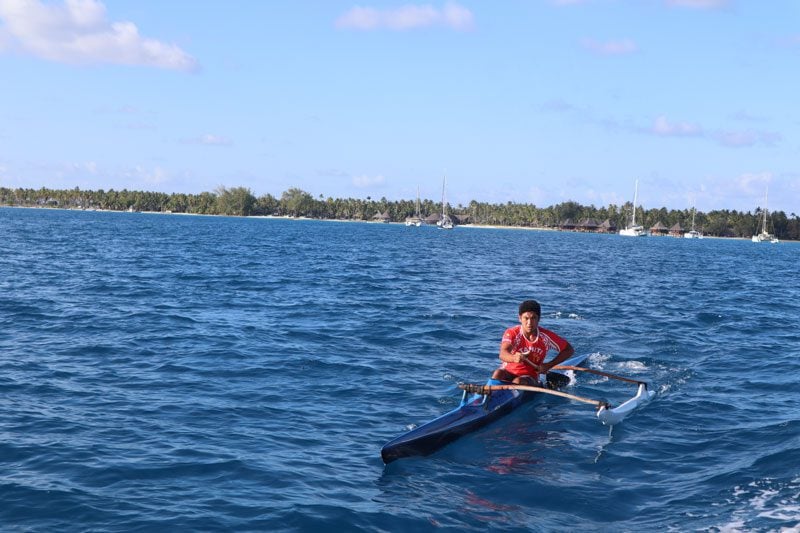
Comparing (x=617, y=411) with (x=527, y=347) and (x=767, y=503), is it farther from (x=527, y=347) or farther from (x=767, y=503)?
(x=767, y=503)

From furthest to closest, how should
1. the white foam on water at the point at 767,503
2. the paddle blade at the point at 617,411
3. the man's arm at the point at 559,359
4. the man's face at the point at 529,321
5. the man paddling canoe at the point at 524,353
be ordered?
the man's arm at the point at 559,359 < the man paddling canoe at the point at 524,353 < the man's face at the point at 529,321 < the paddle blade at the point at 617,411 < the white foam on water at the point at 767,503

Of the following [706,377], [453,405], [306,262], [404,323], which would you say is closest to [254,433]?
[453,405]

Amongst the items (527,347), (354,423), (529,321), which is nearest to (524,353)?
(527,347)

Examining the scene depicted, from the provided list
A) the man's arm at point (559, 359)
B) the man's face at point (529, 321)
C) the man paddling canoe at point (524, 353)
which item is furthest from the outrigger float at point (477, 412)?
the man's face at point (529, 321)

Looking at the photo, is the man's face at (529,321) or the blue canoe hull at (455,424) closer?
the blue canoe hull at (455,424)

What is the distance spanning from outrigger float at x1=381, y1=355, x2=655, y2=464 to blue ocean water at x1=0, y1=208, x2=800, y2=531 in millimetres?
182

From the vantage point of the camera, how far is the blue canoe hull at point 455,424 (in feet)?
32.3

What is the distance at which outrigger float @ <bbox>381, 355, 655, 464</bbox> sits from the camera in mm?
9969

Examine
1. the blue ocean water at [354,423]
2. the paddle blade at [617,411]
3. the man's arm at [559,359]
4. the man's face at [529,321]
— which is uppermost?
the man's face at [529,321]

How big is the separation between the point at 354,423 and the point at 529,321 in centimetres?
356

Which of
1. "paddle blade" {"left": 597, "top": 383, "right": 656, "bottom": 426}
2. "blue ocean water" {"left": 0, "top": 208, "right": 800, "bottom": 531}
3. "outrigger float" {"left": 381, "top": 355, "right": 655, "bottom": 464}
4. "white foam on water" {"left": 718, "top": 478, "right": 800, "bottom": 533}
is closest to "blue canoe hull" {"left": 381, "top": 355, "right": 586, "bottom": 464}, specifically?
"outrigger float" {"left": 381, "top": 355, "right": 655, "bottom": 464}

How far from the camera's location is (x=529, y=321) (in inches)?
500

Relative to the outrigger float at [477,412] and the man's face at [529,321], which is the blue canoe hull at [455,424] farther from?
the man's face at [529,321]

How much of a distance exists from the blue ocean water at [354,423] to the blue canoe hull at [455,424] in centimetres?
→ 16
